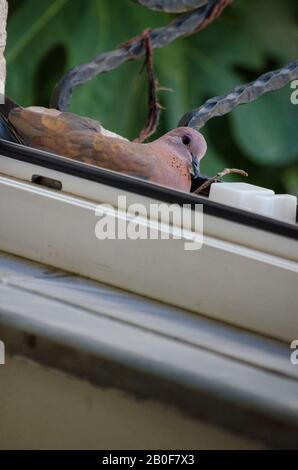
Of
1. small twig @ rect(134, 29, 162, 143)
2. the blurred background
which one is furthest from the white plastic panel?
the blurred background

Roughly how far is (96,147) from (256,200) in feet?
0.47

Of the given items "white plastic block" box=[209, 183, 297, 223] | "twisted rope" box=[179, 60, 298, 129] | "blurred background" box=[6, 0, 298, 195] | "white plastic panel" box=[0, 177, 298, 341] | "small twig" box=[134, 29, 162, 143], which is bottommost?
"white plastic panel" box=[0, 177, 298, 341]

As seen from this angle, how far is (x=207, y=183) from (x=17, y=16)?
2.87ft

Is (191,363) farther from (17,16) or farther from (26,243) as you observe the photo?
(17,16)

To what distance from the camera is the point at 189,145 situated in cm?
78

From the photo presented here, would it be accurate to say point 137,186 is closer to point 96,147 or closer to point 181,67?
point 96,147

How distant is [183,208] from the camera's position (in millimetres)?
674

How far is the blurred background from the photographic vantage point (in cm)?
146

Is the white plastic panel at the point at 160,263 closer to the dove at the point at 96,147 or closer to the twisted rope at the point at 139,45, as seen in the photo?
the dove at the point at 96,147

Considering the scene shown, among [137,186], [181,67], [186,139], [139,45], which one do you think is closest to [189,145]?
[186,139]

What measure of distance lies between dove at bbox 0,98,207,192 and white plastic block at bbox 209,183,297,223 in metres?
0.04

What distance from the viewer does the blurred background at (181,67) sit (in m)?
1.46

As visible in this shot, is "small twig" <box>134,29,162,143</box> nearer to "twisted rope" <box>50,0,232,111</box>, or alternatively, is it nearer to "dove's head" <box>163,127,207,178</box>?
"twisted rope" <box>50,0,232,111</box>

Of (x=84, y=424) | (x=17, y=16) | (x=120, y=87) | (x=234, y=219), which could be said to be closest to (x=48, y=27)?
(x=17, y=16)
